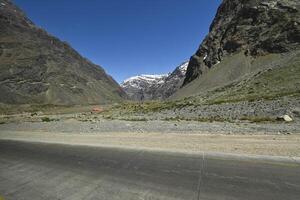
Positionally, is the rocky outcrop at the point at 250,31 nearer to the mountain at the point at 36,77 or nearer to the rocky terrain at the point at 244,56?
the rocky terrain at the point at 244,56

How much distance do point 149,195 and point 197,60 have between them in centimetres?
12133

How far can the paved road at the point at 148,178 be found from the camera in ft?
21.6

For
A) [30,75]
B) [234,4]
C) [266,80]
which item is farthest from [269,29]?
[30,75]

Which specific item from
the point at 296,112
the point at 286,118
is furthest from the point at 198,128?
the point at 296,112

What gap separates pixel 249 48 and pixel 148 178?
100090 millimetres

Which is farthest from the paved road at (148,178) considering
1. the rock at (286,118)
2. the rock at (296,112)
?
the rock at (296,112)

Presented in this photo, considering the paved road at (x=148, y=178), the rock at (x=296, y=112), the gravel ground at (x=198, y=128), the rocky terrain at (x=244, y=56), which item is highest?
the rocky terrain at (x=244, y=56)

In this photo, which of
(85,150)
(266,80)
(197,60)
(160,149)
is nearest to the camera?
(160,149)

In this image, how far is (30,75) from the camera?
152000 millimetres

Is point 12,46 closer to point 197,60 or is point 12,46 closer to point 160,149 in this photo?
point 197,60

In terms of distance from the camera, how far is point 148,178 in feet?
25.9

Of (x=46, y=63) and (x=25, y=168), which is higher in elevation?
(x=46, y=63)

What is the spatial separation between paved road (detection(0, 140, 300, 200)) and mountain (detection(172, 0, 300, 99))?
52.4 m

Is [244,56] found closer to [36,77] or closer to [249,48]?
[249,48]
